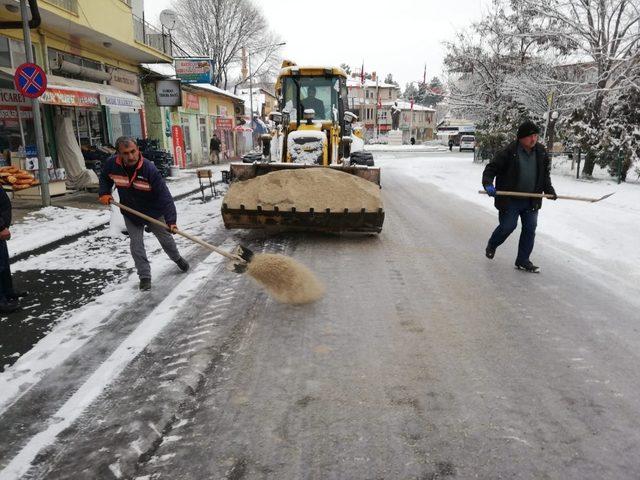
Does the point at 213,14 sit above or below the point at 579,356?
above

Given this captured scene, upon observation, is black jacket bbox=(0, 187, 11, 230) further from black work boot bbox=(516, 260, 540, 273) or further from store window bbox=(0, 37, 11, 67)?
store window bbox=(0, 37, 11, 67)

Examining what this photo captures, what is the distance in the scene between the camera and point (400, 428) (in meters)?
2.45

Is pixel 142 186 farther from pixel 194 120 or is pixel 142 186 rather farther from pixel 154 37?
pixel 194 120

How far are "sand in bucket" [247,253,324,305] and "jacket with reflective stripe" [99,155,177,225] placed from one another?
1.25m

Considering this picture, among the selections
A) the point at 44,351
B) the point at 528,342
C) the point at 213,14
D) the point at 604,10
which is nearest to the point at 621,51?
the point at 604,10

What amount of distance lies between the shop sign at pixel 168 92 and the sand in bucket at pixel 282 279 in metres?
15.4

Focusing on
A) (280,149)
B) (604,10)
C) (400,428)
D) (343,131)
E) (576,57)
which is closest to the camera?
(400,428)

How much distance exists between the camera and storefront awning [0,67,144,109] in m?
9.95

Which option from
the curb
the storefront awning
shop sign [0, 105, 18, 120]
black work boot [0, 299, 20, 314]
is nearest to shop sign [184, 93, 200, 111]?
the storefront awning

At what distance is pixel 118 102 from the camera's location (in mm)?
12930

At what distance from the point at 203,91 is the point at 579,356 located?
2594cm

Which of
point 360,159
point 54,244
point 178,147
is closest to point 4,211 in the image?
point 54,244

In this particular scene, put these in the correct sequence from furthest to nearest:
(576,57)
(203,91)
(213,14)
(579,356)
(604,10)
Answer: (213,14) → (203,91) → (576,57) → (604,10) → (579,356)

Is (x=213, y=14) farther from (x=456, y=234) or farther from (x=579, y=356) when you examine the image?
(x=579, y=356)
